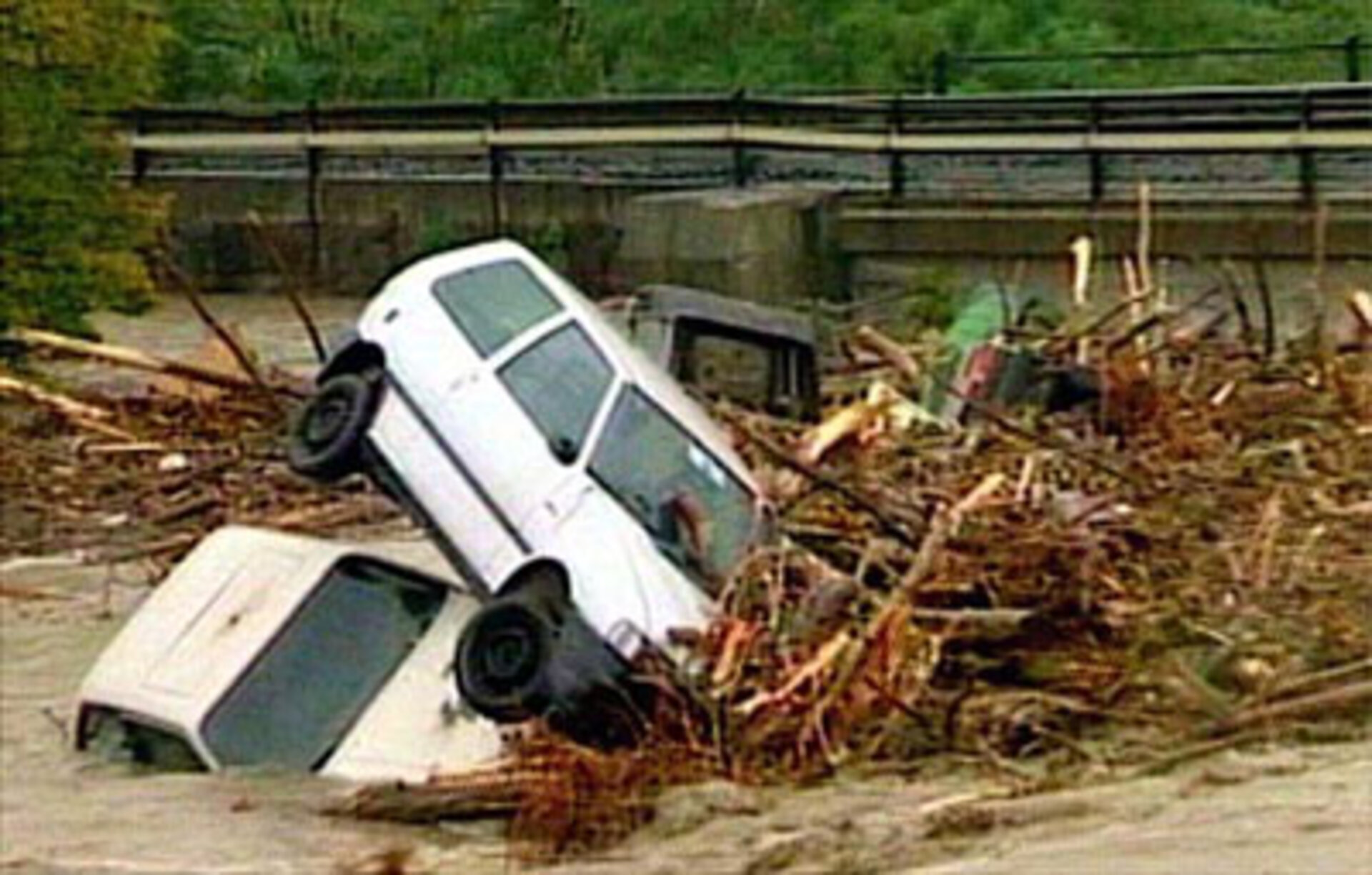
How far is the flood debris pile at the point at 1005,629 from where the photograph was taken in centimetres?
1218

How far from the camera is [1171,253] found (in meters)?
27.5

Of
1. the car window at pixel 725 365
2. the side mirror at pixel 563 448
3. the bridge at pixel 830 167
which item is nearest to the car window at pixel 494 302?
the side mirror at pixel 563 448

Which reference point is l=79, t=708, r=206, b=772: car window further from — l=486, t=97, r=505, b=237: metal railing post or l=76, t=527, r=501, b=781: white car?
l=486, t=97, r=505, b=237: metal railing post

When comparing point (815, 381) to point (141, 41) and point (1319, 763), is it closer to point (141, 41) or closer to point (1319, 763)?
point (1319, 763)

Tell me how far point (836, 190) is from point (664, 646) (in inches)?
698

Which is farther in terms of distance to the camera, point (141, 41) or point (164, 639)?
point (141, 41)

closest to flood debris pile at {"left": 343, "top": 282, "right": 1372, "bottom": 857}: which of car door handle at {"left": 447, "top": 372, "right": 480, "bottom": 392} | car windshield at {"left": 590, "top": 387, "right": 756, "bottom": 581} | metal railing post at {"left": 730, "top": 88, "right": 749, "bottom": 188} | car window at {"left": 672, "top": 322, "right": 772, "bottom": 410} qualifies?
car windshield at {"left": 590, "top": 387, "right": 756, "bottom": 581}

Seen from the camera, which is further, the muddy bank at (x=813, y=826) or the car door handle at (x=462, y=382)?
the car door handle at (x=462, y=382)

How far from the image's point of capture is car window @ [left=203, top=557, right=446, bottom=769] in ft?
43.0

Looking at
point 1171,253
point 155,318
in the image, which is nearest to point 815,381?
point 1171,253

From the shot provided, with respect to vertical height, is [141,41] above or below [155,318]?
above

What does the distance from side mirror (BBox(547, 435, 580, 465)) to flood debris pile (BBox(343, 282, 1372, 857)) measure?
0.75m

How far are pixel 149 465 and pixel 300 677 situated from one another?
29.4ft

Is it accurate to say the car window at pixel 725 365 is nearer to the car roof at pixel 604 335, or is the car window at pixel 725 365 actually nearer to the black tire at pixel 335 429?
the car roof at pixel 604 335
